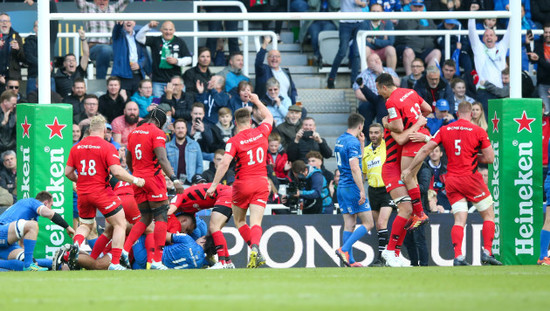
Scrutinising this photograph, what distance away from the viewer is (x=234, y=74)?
1822 centimetres

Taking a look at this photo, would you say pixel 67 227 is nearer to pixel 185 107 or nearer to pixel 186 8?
pixel 185 107

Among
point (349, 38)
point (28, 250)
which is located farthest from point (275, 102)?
point (28, 250)

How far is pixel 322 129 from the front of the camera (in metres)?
19.3

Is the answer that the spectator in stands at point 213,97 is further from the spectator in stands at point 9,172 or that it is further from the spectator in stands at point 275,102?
the spectator in stands at point 9,172

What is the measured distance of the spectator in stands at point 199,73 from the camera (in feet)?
58.5

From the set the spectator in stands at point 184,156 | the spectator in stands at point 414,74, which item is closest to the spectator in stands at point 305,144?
the spectator in stands at point 184,156

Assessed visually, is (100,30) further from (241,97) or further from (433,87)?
(433,87)

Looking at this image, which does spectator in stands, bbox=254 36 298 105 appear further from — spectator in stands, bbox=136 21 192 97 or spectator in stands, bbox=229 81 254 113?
spectator in stands, bbox=136 21 192 97

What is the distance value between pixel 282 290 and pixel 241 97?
9.21 metres

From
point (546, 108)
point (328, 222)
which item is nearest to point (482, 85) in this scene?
point (546, 108)

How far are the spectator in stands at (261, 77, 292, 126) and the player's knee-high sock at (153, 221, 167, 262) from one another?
508cm

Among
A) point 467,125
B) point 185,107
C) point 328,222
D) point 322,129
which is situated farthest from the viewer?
point 322,129

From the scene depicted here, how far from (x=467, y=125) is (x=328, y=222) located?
307cm

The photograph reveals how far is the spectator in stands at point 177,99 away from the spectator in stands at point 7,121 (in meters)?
2.50
